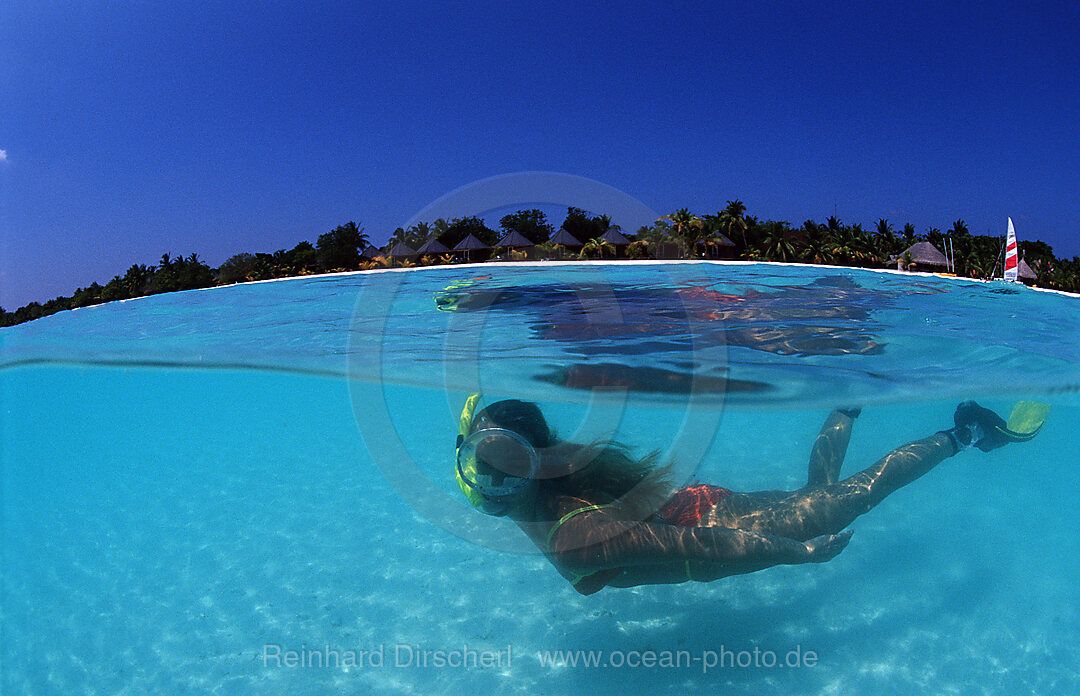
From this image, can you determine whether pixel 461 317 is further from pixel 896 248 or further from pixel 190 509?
pixel 896 248

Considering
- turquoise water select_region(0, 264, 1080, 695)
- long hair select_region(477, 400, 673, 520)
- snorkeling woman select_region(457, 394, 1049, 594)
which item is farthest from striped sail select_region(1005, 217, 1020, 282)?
long hair select_region(477, 400, 673, 520)

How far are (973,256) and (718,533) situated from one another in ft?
188

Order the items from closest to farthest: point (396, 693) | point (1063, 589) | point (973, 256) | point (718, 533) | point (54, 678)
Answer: point (718, 533)
point (396, 693)
point (54, 678)
point (1063, 589)
point (973, 256)

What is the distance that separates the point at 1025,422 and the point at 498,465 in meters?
7.23

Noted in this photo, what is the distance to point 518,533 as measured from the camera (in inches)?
294

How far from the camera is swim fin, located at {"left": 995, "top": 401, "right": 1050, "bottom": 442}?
7.07 meters

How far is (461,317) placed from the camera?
34.1ft

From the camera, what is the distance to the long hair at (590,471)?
404cm

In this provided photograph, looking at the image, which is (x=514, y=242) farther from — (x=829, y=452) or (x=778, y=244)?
(x=778, y=244)

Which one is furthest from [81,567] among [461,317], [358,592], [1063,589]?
[1063,589]

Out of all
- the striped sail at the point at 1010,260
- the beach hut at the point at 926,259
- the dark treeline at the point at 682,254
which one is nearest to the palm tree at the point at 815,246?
the dark treeline at the point at 682,254

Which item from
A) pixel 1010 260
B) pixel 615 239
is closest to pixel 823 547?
pixel 1010 260

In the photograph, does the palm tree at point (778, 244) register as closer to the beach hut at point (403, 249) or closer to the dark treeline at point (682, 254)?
the dark treeline at point (682, 254)

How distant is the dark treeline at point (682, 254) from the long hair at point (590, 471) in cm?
817
